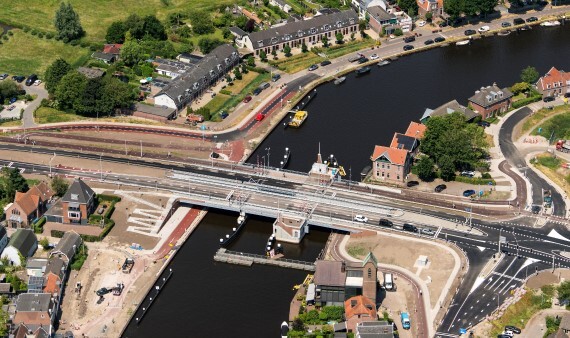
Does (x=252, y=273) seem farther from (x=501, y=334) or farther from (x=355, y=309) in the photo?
(x=501, y=334)

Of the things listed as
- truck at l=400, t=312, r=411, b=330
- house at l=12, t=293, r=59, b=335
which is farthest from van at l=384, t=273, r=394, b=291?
house at l=12, t=293, r=59, b=335

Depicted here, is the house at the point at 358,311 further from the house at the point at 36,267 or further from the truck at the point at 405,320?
the house at the point at 36,267

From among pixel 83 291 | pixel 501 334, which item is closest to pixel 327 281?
pixel 501 334

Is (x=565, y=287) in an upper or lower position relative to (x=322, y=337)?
upper

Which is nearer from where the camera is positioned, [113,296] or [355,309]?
[355,309]

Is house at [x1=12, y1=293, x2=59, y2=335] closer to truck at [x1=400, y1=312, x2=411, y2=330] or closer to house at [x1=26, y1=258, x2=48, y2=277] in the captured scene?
house at [x1=26, y1=258, x2=48, y2=277]

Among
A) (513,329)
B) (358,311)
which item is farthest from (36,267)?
(513,329)
